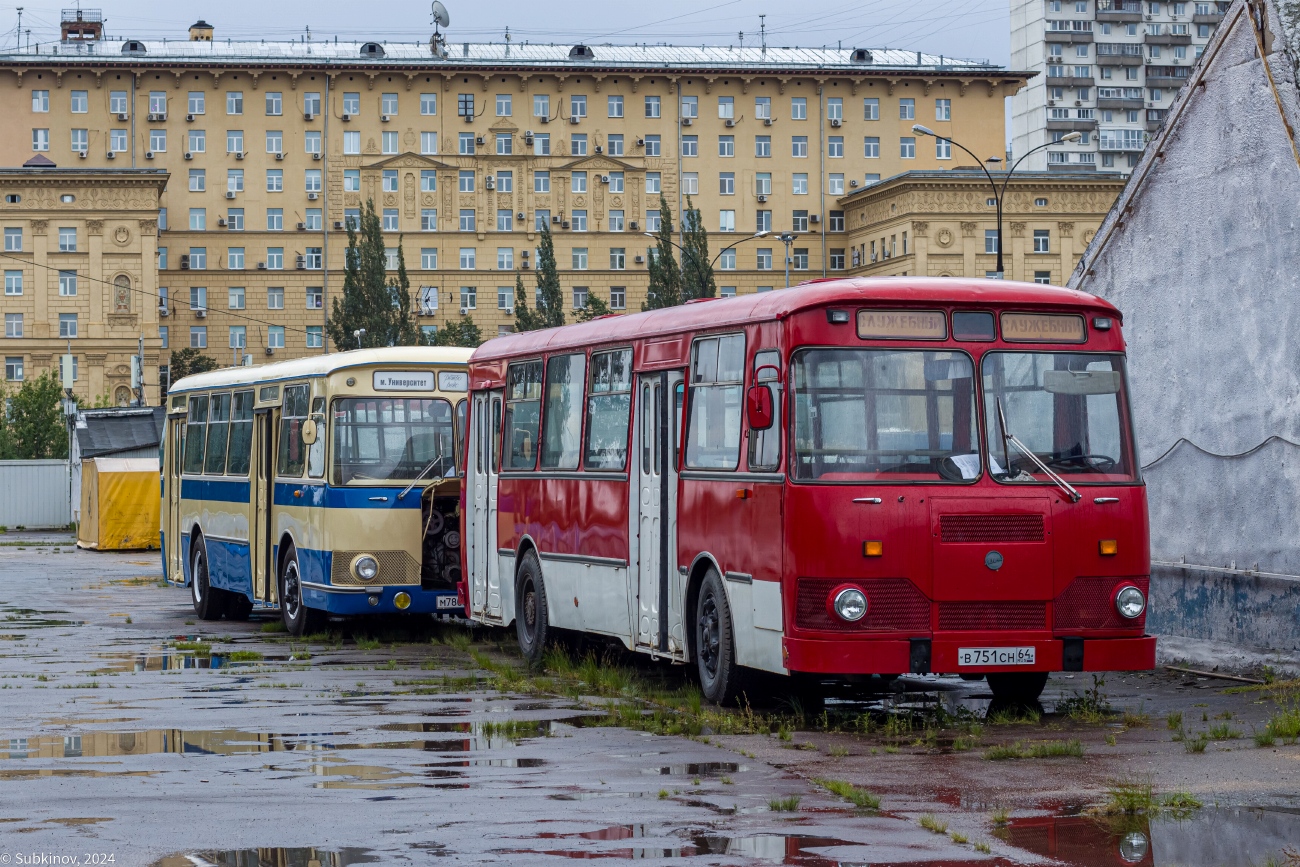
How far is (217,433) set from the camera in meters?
25.8

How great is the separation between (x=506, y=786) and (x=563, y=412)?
24.1 feet

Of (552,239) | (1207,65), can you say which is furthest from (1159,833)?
(552,239)

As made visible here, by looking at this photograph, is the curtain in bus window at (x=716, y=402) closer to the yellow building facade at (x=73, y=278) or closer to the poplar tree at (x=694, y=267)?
the poplar tree at (x=694, y=267)

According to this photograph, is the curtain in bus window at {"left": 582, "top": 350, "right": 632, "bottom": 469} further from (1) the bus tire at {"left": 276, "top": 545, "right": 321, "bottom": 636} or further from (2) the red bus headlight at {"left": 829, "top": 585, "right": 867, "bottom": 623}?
(1) the bus tire at {"left": 276, "top": 545, "right": 321, "bottom": 636}

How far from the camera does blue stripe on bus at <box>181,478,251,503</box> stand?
2430 centimetres

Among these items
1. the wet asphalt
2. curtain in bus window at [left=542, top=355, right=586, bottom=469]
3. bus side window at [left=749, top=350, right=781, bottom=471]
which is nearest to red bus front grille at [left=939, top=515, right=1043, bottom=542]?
bus side window at [left=749, top=350, right=781, bottom=471]

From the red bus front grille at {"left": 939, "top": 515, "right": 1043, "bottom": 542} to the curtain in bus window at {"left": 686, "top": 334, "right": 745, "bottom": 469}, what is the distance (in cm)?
175

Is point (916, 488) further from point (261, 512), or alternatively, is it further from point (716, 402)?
point (261, 512)

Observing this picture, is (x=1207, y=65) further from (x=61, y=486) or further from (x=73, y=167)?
(x=73, y=167)

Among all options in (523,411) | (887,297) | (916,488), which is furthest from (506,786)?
(523,411)

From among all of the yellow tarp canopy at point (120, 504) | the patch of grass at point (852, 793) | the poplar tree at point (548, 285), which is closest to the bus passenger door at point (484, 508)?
the patch of grass at point (852, 793)

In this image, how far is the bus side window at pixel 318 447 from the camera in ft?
69.4

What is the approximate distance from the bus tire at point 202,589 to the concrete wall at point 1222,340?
12.7 m

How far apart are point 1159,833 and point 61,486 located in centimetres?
6485
